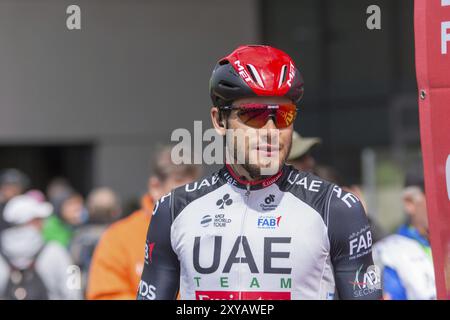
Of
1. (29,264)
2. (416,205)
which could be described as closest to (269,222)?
(416,205)

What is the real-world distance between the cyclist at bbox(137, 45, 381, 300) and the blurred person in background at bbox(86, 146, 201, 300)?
174 cm

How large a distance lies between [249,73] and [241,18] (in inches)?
577

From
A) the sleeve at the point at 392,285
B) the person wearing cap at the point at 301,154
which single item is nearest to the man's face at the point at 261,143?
the person wearing cap at the point at 301,154

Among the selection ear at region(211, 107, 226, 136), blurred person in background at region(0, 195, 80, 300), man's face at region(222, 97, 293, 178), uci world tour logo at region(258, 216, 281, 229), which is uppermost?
ear at region(211, 107, 226, 136)

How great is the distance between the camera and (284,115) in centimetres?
296

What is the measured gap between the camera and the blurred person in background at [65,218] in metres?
10.6

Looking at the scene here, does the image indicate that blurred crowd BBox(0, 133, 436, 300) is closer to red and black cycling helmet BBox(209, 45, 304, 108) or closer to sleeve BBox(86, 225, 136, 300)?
sleeve BBox(86, 225, 136, 300)

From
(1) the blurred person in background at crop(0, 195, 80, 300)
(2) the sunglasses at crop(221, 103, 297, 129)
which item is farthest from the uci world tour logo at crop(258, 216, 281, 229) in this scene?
(1) the blurred person in background at crop(0, 195, 80, 300)

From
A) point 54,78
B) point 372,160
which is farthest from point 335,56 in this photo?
point 54,78

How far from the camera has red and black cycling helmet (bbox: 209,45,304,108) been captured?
294 cm

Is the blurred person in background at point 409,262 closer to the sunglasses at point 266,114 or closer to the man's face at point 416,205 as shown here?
the man's face at point 416,205

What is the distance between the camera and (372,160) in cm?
1491

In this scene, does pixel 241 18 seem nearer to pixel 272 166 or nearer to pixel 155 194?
pixel 155 194

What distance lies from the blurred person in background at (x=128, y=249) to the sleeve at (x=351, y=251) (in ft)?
6.57
